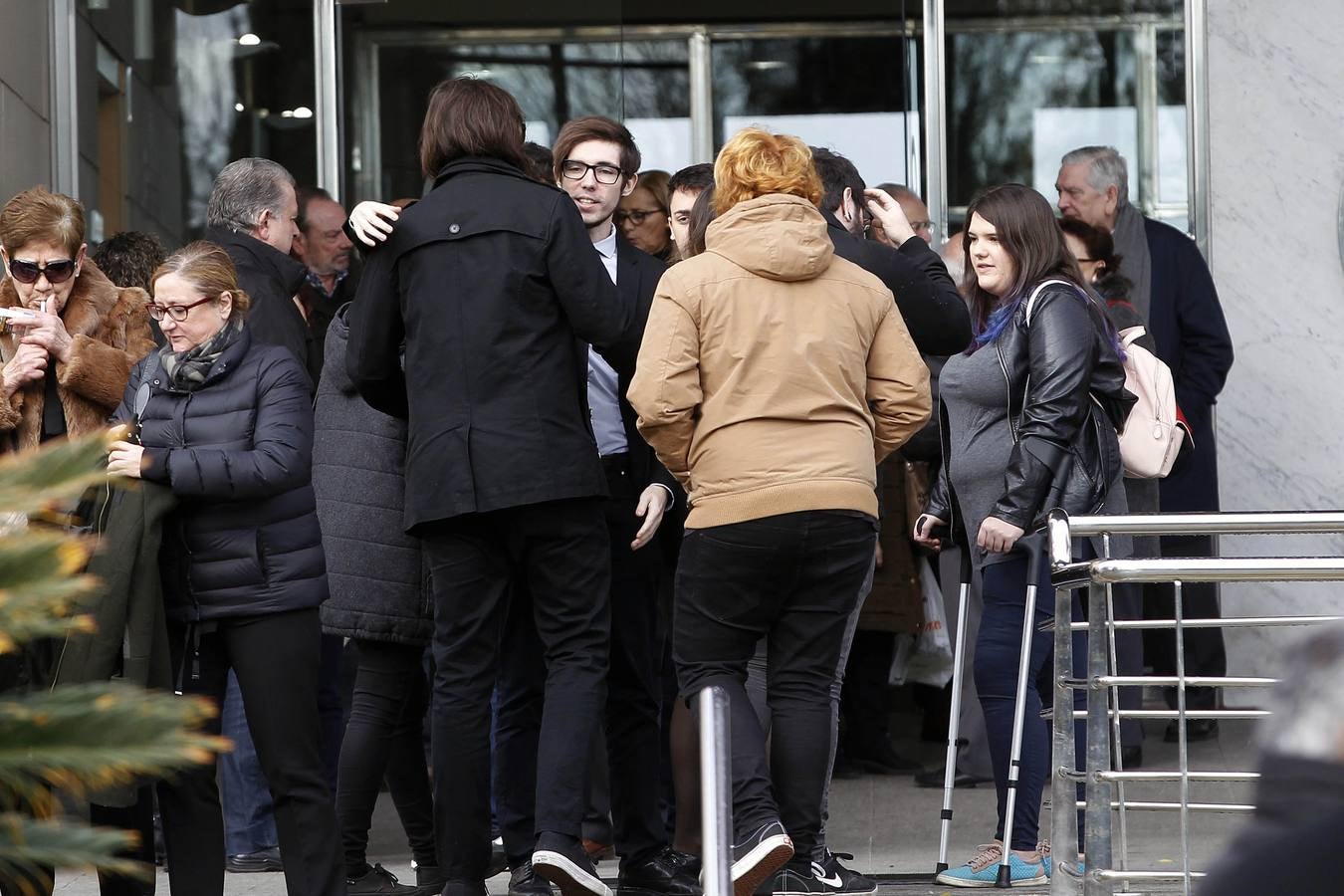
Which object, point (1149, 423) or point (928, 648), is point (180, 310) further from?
point (928, 648)

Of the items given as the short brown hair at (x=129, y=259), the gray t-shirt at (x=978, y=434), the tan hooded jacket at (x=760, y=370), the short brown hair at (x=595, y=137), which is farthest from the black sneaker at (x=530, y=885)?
the short brown hair at (x=129, y=259)

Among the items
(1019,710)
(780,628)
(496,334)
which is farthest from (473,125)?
(1019,710)

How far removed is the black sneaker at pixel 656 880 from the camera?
4949 mm

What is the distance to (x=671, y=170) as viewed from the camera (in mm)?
9523

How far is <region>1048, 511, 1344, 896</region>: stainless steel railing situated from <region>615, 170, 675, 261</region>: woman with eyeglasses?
2.33 meters

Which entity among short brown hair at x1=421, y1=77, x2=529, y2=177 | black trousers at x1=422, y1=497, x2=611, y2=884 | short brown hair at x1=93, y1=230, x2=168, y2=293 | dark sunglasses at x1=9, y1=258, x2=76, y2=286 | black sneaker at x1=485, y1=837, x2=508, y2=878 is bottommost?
black sneaker at x1=485, y1=837, x2=508, y2=878

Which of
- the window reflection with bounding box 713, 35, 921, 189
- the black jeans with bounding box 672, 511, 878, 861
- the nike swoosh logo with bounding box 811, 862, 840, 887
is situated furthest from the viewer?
the window reflection with bounding box 713, 35, 921, 189

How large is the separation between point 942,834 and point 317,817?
188cm

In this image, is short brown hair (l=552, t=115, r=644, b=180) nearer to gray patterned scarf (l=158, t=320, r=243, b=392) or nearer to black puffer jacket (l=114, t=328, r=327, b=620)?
black puffer jacket (l=114, t=328, r=327, b=620)

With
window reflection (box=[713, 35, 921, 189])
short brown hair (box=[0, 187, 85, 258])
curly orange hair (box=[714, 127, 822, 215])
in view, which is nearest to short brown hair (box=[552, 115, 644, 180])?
curly orange hair (box=[714, 127, 822, 215])

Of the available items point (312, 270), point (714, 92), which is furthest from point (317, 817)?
point (714, 92)

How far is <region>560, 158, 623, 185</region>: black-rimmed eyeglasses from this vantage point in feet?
17.0

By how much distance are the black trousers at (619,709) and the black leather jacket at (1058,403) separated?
1104 mm

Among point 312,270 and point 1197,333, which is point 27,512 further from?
point 1197,333
